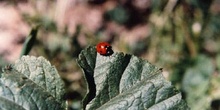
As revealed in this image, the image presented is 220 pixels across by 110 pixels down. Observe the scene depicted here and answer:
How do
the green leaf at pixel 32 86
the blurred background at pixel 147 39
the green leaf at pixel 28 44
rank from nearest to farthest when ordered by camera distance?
the green leaf at pixel 32 86, the green leaf at pixel 28 44, the blurred background at pixel 147 39

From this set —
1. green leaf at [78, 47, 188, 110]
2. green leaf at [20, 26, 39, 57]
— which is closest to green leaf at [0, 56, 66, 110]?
green leaf at [78, 47, 188, 110]

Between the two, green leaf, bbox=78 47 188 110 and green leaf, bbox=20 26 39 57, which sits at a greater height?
green leaf, bbox=20 26 39 57

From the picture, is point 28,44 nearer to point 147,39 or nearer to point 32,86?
point 32,86

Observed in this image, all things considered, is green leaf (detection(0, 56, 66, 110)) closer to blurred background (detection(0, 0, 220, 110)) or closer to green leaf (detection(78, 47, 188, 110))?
green leaf (detection(78, 47, 188, 110))

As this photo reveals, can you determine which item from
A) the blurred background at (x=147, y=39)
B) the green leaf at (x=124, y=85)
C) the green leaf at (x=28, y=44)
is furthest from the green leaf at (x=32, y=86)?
the blurred background at (x=147, y=39)

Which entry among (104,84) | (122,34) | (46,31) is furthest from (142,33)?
(104,84)

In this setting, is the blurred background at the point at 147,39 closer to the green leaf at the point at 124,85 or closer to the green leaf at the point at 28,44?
the green leaf at the point at 28,44

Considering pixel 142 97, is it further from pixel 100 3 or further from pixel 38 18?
pixel 100 3
